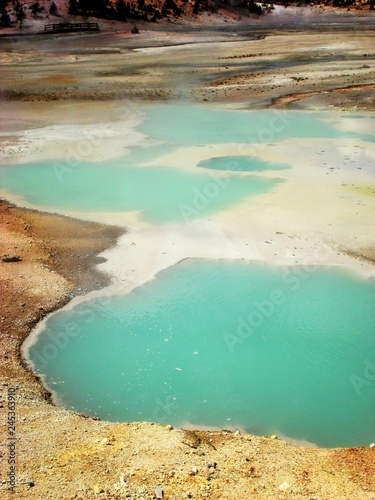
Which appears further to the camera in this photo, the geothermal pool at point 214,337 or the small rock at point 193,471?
the geothermal pool at point 214,337

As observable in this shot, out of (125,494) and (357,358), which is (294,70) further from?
(125,494)

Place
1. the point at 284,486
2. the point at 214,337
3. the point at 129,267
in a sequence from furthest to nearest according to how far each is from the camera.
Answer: the point at 129,267 < the point at 214,337 < the point at 284,486

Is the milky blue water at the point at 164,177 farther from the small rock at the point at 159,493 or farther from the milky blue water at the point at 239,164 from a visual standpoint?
the small rock at the point at 159,493

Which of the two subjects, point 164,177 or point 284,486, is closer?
point 284,486

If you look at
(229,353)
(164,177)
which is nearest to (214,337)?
(229,353)

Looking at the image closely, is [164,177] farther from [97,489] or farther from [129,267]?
[97,489]

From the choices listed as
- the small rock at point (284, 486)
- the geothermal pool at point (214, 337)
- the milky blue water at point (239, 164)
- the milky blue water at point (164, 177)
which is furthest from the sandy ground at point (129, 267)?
the milky blue water at point (239, 164)
